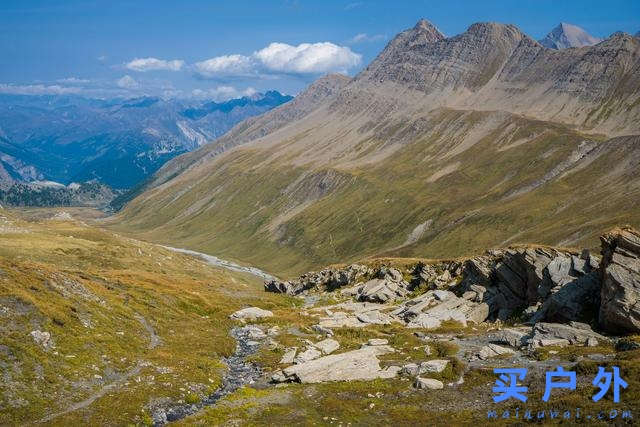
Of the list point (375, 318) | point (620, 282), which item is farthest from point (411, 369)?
point (375, 318)

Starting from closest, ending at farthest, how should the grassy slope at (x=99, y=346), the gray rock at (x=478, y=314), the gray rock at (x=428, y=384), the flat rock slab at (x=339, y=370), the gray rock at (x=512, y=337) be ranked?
the grassy slope at (x=99, y=346), the gray rock at (x=428, y=384), the flat rock slab at (x=339, y=370), the gray rock at (x=512, y=337), the gray rock at (x=478, y=314)

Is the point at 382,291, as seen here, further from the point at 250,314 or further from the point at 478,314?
the point at 250,314

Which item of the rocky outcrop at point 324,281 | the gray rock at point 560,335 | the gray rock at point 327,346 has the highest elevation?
the gray rock at point 560,335

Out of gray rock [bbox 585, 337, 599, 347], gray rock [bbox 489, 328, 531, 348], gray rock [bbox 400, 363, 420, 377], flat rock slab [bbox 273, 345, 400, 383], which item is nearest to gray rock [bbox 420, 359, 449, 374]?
gray rock [bbox 400, 363, 420, 377]

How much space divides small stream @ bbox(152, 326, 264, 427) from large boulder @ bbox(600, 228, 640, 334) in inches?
1555

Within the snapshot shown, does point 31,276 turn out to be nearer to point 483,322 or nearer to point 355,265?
point 483,322

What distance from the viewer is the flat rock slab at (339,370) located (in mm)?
51250

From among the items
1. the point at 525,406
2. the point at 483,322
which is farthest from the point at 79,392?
the point at 483,322

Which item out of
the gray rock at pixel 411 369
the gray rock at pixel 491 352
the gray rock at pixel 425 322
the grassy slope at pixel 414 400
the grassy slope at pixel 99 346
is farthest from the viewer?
the gray rock at pixel 425 322

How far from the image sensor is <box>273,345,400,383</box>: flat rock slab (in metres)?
51.2

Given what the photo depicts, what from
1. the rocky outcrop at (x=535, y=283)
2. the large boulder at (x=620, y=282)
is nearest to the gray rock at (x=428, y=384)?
the large boulder at (x=620, y=282)

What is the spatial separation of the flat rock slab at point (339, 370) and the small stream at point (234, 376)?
15.3 feet

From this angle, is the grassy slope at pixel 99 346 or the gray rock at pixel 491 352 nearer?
the grassy slope at pixel 99 346

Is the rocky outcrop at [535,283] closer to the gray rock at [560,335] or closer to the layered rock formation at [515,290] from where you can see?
the layered rock formation at [515,290]
